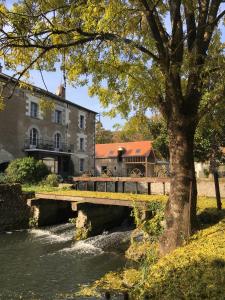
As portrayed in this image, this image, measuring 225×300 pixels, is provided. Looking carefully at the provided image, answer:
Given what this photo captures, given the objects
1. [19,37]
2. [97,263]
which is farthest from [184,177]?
[19,37]

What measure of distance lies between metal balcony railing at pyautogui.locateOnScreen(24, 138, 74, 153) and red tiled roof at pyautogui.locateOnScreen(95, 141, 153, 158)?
13017 millimetres

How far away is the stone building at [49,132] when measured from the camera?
93.3ft

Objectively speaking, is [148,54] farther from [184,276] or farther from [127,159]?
[127,159]

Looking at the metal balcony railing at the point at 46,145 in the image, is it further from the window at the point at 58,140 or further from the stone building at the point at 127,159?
the stone building at the point at 127,159

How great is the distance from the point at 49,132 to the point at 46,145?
1592 mm

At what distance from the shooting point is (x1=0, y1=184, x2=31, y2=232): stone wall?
650 inches

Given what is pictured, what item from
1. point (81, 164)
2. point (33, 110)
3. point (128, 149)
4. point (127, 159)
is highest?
point (33, 110)

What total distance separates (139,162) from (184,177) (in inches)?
1457

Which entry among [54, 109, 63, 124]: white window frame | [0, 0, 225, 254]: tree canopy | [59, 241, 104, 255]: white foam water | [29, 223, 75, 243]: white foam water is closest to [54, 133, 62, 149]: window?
[54, 109, 63, 124]: white window frame

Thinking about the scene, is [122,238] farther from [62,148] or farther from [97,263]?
[62,148]

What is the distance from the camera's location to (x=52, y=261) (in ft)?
35.5

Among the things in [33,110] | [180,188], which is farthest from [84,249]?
[33,110]

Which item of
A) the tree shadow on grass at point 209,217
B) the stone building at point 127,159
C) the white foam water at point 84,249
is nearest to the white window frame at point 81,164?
the stone building at point 127,159

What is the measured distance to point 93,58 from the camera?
8773mm
